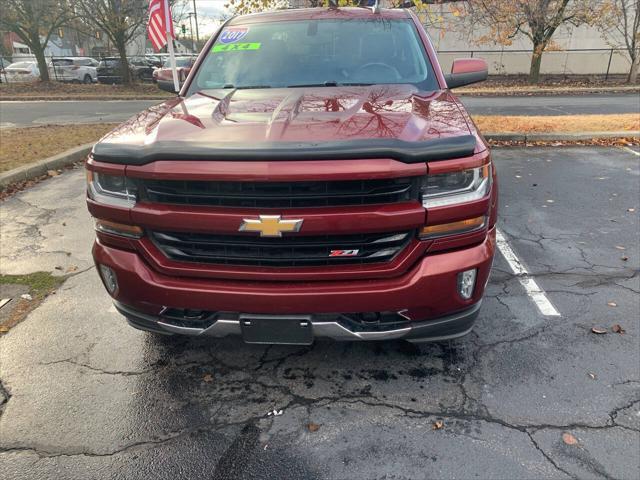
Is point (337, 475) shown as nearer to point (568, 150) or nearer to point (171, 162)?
point (171, 162)

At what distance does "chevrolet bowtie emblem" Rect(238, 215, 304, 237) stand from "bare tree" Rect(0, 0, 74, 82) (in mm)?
23595

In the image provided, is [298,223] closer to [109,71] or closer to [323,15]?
[323,15]

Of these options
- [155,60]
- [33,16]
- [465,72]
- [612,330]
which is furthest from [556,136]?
[155,60]

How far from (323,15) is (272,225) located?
Answer: 251cm

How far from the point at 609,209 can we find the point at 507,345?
3.22 m

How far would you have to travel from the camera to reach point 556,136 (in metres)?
8.45

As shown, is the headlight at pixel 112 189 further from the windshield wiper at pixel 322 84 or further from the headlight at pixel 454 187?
the windshield wiper at pixel 322 84

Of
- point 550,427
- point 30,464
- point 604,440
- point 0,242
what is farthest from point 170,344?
point 0,242

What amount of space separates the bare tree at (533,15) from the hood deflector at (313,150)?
18194 mm

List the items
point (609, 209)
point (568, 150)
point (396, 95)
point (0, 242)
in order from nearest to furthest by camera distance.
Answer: point (396, 95), point (0, 242), point (609, 209), point (568, 150)

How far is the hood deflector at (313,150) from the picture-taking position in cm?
209

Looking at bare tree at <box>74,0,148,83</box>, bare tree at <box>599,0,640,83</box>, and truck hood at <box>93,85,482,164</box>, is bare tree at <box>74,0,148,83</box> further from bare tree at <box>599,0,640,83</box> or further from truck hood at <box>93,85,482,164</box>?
truck hood at <box>93,85,482,164</box>

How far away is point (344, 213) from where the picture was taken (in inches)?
84.1

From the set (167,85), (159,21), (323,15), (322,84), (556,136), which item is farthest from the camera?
(159,21)
